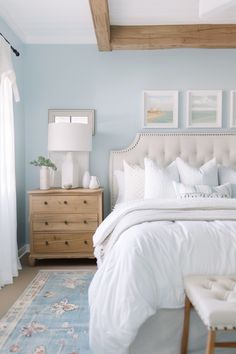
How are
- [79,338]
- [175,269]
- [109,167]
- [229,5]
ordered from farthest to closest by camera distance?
[109,167] < [229,5] < [79,338] < [175,269]

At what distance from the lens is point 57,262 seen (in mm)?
4168

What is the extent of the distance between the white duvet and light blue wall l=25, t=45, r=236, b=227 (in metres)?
2.40

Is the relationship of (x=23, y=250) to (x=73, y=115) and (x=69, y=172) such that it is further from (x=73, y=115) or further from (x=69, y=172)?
(x=73, y=115)

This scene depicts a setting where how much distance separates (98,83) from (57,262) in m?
2.16

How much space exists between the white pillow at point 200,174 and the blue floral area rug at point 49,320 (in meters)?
1.43

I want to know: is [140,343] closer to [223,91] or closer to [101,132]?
[101,132]

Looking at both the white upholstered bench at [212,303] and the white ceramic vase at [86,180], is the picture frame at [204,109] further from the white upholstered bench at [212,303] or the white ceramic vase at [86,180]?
the white upholstered bench at [212,303]

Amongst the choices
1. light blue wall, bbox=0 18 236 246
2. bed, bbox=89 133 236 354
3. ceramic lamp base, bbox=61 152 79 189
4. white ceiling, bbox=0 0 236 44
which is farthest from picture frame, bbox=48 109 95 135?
bed, bbox=89 133 236 354

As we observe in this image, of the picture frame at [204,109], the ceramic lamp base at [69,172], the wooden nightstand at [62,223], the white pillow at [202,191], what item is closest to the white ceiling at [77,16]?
the picture frame at [204,109]

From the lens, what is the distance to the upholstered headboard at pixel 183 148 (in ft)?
14.2

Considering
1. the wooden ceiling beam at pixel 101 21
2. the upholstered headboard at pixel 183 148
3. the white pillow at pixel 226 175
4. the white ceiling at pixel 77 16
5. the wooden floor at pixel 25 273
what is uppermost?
the white ceiling at pixel 77 16

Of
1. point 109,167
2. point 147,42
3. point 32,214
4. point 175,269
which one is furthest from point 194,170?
point 175,269

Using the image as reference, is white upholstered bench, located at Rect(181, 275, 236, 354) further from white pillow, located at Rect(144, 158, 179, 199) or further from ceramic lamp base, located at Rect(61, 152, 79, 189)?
ceramic lamp base, located at Rect(61, 152, 79, 189)

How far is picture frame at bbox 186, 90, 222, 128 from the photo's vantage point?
176 inches
